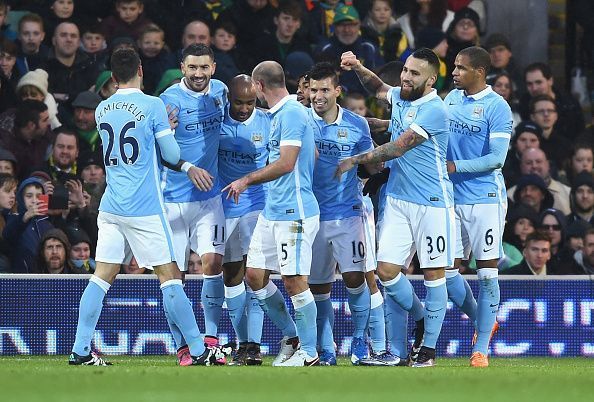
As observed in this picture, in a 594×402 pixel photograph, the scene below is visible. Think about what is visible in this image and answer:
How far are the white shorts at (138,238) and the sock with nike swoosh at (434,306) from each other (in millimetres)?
2098

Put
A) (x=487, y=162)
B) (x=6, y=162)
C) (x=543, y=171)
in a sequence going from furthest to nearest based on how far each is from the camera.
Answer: (x=543, y=171) → (x=6, y=162) → (x=487, y=162)

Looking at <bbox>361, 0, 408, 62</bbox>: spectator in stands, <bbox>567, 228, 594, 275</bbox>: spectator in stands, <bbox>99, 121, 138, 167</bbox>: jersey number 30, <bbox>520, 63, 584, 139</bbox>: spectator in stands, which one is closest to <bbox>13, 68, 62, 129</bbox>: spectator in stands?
<bbox>361, 0, 408, 62</bbox>: spectator in stands

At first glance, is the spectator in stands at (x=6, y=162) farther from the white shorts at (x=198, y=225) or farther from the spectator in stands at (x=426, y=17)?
the spectator in stands at (x=426, y=17)

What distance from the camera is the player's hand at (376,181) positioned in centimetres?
1166

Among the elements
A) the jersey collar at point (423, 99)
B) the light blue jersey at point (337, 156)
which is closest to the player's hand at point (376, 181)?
the light blue jersey at point (337, 156)

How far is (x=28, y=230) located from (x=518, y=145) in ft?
A: 18.6

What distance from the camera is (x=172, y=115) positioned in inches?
456

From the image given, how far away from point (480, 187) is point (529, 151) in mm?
4273

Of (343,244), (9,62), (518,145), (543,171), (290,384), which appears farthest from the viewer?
(518,145)

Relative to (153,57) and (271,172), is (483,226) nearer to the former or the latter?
(271,172)

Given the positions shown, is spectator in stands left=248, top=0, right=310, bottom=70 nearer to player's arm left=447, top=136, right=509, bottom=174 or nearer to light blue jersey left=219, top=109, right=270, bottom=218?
light blue jersey left=219, top=109, right=270, bottom=218

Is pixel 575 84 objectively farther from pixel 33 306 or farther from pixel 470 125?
pixel 33 306

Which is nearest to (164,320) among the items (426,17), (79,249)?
(79,249)

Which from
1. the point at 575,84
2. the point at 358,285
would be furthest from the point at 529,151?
the point at 358,285
